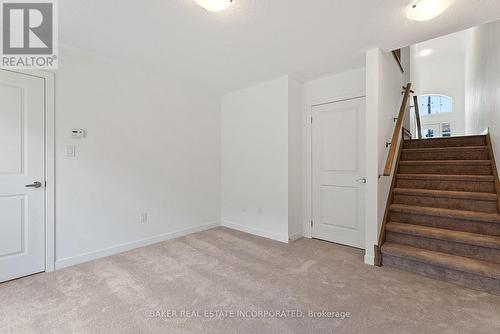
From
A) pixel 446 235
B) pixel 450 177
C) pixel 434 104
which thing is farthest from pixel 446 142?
pixel 434 104

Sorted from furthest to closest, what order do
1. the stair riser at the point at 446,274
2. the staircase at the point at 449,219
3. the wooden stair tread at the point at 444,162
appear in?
the wooden stair tread at the point at 444,162 → the staircase at the point at 449,219 → the stair riser at the point at 446,274

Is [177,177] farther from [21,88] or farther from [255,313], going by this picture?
[255,313]

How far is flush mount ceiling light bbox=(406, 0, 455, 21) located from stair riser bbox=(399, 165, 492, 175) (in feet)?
7.08

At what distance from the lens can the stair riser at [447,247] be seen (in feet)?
7.22

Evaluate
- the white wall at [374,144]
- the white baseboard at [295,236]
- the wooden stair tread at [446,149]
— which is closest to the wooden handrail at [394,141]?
the white wall at [374,144]

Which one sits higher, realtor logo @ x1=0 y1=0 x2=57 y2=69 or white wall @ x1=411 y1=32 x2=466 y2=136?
white wall @ x1=411 y1=32 x2=466 y2=136

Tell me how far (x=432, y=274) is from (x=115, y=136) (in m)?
3.71

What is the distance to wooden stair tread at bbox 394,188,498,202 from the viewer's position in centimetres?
253

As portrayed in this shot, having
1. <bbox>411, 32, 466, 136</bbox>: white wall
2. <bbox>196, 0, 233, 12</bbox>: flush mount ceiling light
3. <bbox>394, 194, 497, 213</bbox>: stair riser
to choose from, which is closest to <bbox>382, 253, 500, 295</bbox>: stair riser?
<bbox>394, 194, 497, 213</bbox>: stair riser

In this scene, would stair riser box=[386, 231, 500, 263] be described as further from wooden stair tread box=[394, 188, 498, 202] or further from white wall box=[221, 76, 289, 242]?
white wall box=[221, 76, 289, 242]

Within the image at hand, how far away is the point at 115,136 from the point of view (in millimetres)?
2895

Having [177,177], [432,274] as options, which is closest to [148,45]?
[177,177]

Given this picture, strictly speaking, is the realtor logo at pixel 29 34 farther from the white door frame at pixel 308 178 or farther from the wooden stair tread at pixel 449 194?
the wooden stair tread at pixel 449 194

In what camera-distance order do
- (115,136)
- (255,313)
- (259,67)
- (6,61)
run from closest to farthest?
(255,313)
(6,61)
(115,136)
(259,67)
